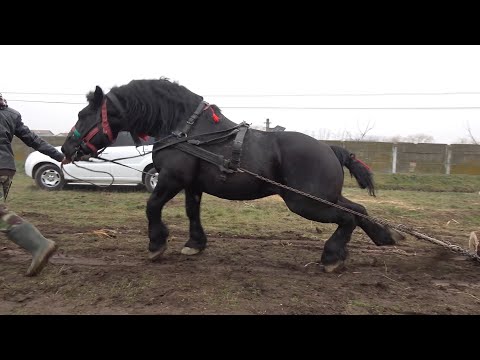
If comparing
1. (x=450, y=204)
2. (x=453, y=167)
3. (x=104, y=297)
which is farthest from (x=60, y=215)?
(x=453, y=167)

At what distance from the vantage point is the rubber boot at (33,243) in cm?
359

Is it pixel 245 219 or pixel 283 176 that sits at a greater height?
pixel 283 176

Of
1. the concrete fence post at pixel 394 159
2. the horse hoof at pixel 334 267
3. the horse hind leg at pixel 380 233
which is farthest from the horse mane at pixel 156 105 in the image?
the concrete fence post at pixel 394 159

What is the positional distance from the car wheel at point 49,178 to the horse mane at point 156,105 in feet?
23.4

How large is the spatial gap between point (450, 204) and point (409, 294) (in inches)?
290

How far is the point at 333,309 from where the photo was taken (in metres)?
3.20

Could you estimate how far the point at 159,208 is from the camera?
4191 mm

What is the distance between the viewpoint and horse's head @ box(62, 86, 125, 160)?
426cm

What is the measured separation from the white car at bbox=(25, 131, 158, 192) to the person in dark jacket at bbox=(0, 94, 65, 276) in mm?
5088

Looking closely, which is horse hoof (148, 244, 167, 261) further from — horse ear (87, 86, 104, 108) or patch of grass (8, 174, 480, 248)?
horse ear (87, 86, 104, 108)

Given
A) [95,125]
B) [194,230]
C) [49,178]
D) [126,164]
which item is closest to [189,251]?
[194,230]

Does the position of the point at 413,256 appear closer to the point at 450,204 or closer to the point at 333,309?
the point at 333,309

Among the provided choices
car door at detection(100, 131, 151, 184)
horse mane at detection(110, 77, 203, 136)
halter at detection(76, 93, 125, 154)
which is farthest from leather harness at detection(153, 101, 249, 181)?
car door at detection(100, 131, 151, 184)

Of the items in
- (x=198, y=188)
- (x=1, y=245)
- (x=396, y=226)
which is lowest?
(x=1, y=245)
